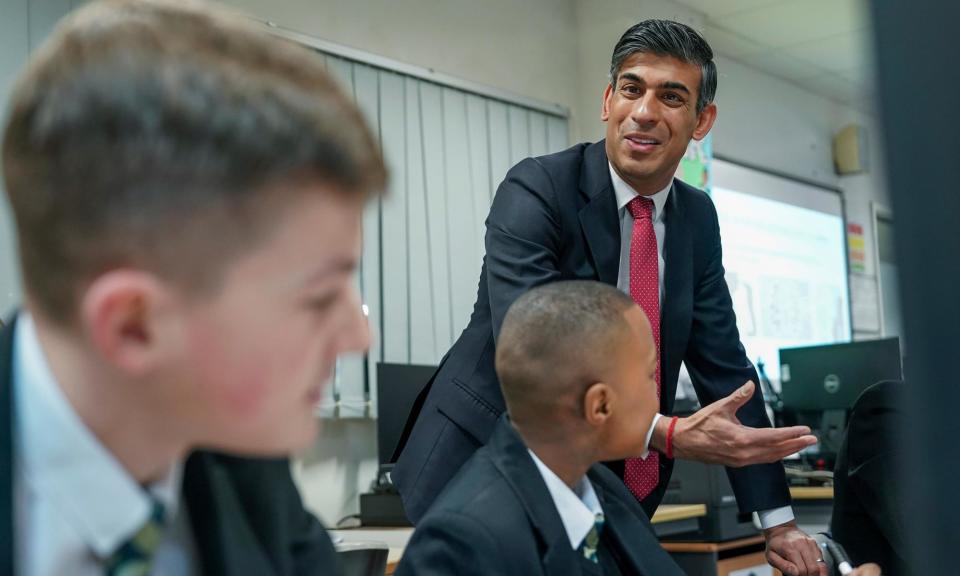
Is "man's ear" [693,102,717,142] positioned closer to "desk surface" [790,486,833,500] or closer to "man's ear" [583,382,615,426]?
"man's ear" [583,382,615,426]

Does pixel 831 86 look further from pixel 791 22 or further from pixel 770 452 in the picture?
pixel 770 452

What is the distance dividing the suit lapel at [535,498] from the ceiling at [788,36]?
13.5 feet

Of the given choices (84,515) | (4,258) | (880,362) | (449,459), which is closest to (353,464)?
(4,258)

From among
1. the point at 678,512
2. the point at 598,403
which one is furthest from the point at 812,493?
the point at 598,403

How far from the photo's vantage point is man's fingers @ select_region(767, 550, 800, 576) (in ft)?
5.40

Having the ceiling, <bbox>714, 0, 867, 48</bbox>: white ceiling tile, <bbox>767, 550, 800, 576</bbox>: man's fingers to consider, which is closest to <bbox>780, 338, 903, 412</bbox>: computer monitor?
the ceiling

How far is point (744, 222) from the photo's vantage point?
229 inches

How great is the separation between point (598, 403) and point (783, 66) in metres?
5.36

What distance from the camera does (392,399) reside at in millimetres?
3322

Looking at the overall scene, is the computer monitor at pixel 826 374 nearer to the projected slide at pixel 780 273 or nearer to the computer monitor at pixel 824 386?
the computer monitor at pixel 824 386

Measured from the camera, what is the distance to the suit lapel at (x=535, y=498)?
127cm

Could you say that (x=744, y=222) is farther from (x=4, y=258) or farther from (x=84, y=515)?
(x=84, y=515)

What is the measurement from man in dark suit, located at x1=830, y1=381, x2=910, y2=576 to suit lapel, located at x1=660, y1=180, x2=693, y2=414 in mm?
319

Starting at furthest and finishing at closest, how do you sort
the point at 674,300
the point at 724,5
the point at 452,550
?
the point at 724,5, the point at 674,300, the point at 452,550
